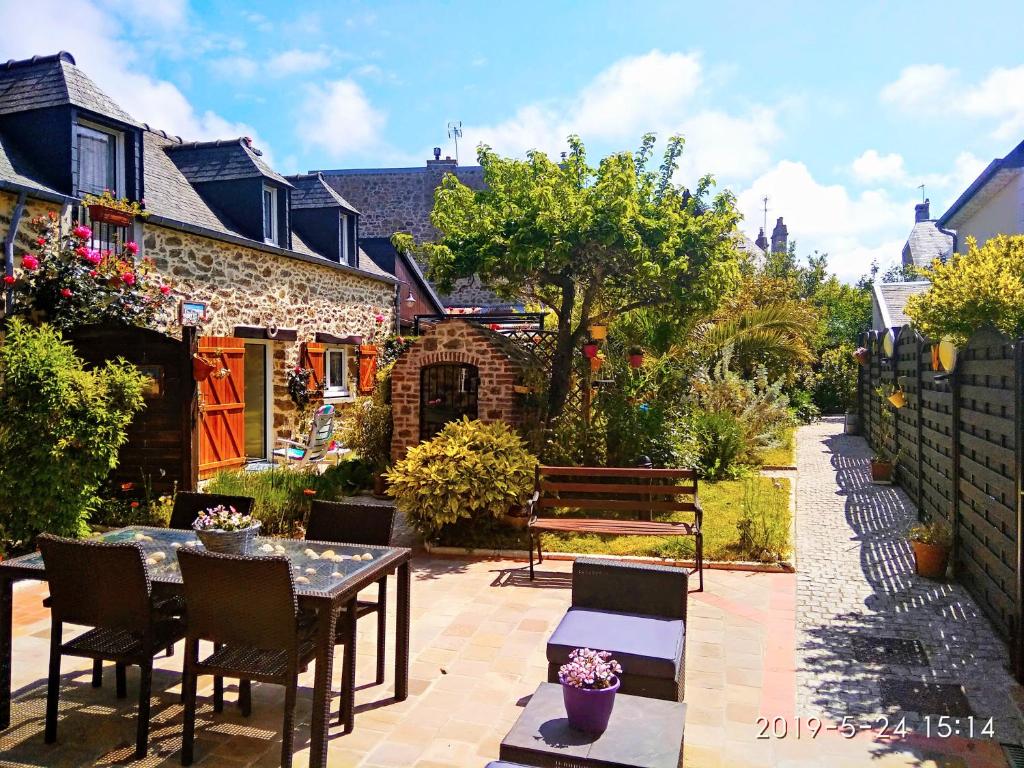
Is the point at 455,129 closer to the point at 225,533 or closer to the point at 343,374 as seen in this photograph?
the point at 343,374

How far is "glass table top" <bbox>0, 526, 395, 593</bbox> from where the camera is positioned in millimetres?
3637

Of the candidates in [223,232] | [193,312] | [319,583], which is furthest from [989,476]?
[223,232]

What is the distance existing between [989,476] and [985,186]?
6916 millimetres

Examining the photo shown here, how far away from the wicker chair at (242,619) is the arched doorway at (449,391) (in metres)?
7.13

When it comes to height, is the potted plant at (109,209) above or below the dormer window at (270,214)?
below

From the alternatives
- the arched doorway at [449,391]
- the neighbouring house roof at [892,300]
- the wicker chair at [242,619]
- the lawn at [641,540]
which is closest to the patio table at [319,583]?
the wicker chair at [242,619]

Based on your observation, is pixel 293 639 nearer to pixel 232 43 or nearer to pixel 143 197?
pixel 232 43

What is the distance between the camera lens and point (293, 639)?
3.30 m

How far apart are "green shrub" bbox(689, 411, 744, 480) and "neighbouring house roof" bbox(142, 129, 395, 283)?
7562 millimetres

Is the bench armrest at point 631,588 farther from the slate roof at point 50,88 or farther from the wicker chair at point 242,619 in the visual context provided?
the slate roof at point 50,88

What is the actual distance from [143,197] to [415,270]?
9360 millimetres

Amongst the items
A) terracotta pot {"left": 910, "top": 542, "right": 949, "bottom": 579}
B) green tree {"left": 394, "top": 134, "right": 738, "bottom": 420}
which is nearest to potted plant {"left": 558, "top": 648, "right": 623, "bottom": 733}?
terracotta pot {"left": 910, "top": 542, "right": 949, "bottom": 579}

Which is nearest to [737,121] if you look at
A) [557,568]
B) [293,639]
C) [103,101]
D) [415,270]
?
[557,568]

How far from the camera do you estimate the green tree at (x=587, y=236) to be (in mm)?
8898
